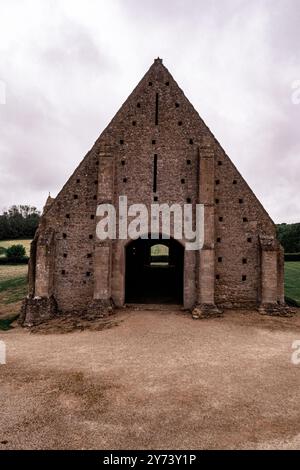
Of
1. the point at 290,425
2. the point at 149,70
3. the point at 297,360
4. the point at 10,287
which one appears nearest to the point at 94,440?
the point at 290,425

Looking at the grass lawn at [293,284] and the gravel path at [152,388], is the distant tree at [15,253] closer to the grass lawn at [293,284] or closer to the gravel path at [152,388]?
the gravel path at [152,388]

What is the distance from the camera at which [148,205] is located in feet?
59.4

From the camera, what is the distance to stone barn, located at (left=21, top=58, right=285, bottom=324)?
17.2m

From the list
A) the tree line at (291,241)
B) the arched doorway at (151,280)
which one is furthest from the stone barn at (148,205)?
the tree line at (291,241)

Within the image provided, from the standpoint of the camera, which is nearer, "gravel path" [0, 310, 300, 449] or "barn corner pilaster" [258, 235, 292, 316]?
"gravel path" [0, 310, 300, 449]

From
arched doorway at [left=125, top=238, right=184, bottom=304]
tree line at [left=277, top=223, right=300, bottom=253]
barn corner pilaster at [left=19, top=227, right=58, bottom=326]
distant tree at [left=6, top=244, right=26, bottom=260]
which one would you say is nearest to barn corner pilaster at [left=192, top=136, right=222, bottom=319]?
arched doorway at [left=125, top=238, right=184, bottom=304]

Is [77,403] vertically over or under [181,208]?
under

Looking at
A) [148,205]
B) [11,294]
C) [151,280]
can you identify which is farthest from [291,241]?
[11,294]

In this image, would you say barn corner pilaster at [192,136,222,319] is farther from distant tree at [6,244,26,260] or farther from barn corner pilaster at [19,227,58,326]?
distant tree at [6,244,26,260]

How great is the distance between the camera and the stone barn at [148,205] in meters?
17.2

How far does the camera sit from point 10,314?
19109mm

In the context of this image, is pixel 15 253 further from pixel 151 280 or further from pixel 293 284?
pixel 293 284
